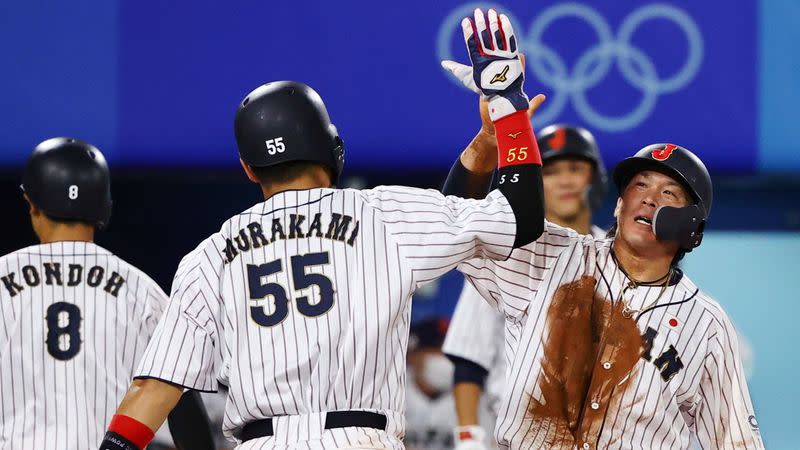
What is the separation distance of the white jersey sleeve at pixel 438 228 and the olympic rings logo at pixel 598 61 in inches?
158

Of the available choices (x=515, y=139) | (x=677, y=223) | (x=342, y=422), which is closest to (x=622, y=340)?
(x=677, y=223)

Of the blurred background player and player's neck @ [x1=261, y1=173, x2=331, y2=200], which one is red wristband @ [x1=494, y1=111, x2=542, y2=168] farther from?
the blurred background player

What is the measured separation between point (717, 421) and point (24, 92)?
510cm

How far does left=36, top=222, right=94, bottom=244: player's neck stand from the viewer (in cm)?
462

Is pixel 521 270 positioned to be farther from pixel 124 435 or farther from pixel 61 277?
pixel 61 277

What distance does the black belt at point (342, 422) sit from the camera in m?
3.34

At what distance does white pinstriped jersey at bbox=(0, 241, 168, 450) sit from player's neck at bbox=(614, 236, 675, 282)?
5.59ft

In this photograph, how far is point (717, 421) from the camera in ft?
12.6

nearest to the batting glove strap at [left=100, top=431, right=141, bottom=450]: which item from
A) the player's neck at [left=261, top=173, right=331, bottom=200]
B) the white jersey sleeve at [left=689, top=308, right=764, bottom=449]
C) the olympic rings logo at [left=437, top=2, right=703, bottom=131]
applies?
the player's neck at [left=261, top=173, right=331, bottom=200]

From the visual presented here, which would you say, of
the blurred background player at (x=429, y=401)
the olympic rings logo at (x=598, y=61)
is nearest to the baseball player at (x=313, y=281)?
the olympic rings logo at (x=598, y=61)

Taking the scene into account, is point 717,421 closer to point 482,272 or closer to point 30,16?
point 482,272

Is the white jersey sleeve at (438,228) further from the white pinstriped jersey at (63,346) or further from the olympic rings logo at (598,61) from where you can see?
the olympic rings logo at (598,61)

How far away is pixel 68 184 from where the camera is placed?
4652 millimetres

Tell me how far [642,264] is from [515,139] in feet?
2.29
